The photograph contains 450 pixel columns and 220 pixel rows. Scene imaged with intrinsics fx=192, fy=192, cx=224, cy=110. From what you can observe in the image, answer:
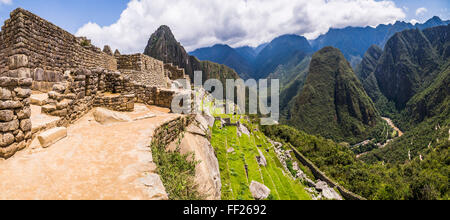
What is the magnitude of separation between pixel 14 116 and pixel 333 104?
178 metres

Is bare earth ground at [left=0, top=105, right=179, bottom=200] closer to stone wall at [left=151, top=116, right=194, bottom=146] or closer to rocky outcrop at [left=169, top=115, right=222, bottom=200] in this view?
stone wall at [left=151, top=116, right=194, bottom=146]

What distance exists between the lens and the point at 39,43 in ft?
24.1

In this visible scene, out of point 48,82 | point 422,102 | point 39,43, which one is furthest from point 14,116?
point 422,102

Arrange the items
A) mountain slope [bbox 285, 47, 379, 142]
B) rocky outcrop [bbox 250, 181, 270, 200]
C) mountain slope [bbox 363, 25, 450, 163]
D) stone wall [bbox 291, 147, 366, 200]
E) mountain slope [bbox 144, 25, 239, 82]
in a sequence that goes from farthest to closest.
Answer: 1. mountain slope [bbox 285, 47, 379, 142]
2. mountain slope [bbox 144, 25, 239, 82]
3. mountain slope [bbox 363, 25, 450, 163]
4. stone wall [bbox 291, 147, 366, 200]
5. rocky outcrop [bbox 250, 181, 270, 200]

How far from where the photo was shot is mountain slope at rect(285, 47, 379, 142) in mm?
132875

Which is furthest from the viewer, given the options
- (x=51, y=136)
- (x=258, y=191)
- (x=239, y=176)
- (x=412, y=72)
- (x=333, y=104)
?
(x=412, y=72)

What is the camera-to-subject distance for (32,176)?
3.20 meters

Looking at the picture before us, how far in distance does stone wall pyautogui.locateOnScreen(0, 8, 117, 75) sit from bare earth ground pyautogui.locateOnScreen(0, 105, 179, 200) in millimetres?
3607

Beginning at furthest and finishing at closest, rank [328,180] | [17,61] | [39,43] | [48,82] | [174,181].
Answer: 1. [328,180]
2. [48,82]
3. [39,43]
4. [17,61]
5. [174,181]

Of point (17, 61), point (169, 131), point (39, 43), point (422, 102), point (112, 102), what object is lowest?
point (422, 102)

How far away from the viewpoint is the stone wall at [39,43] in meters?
6.69

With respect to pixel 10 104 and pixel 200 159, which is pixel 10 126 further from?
pixel 200 159

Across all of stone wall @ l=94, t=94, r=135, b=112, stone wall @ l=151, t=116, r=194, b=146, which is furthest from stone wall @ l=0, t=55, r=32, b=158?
stone wall @ l=94, t=94, r=135, b=112

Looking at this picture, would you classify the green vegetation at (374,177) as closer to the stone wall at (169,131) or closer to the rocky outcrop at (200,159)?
the rocky outcrop at (200,159)
